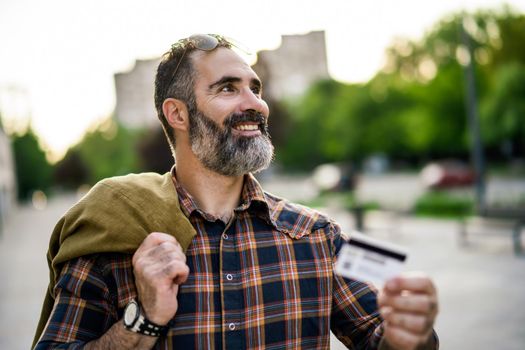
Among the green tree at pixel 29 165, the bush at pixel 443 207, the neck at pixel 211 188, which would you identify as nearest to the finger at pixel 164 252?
the neck at pixel 211 188

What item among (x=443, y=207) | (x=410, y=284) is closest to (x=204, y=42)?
(x=410, y=284)

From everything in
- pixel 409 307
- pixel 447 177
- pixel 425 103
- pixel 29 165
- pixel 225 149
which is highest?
pixel 225 149

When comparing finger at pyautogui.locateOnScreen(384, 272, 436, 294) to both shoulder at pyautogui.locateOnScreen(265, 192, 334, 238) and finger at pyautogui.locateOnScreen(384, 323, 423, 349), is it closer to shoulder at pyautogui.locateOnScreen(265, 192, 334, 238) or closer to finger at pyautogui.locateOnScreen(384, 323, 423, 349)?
finger at pyautogui.locateOnScreen(384, 323, 423, 349)

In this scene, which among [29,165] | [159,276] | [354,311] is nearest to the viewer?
[159,276]

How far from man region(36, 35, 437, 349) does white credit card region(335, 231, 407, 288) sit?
0.04 m

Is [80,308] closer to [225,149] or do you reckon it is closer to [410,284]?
[225,149]

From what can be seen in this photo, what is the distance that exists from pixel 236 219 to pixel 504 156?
46.2 metres

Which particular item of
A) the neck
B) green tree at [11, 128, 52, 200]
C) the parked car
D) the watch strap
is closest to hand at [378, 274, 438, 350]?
the watch strap

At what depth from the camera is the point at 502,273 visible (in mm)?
9383

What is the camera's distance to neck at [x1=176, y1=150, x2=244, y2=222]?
7.40 feet

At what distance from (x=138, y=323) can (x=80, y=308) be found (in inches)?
11.5

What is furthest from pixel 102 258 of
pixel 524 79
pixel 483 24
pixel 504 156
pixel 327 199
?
pixel 483 24

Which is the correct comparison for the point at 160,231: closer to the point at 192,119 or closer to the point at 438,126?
the point at 192,119

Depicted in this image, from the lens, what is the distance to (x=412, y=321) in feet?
4.87
